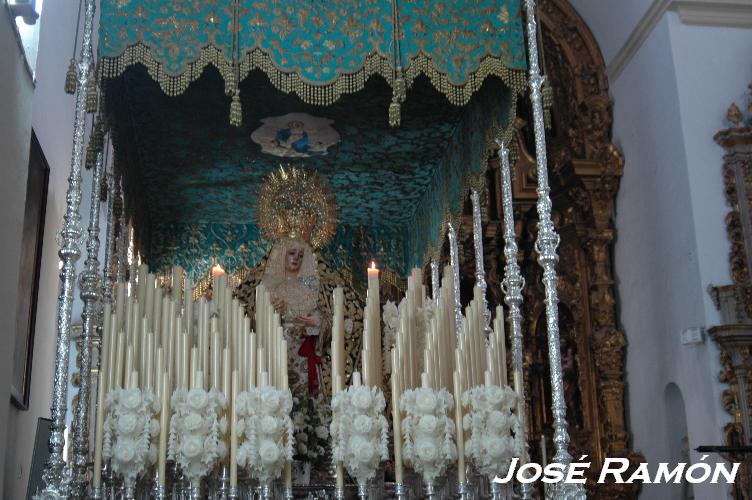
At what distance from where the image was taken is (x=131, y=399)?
525 cm

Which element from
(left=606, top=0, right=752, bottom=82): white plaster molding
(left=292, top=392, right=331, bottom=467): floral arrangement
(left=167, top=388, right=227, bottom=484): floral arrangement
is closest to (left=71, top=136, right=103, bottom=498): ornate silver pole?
(left=167, top=388, right=227, bottom=484): floral arrangement

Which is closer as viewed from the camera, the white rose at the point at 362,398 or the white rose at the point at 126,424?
the white rose at the point at 126,424

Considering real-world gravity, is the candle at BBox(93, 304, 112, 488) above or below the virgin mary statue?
below

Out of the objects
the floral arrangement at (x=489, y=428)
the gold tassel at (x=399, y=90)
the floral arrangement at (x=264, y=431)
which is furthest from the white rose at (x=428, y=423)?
the gold tassel at (x=399, y=90)

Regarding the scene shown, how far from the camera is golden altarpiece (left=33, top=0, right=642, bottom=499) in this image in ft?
20.2

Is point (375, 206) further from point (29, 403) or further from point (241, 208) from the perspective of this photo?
point (29, 403)

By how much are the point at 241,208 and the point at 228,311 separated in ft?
14.5

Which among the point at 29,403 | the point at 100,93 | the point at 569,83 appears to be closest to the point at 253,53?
the point at 100,93

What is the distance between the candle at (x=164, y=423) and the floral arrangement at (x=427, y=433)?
4.51ft

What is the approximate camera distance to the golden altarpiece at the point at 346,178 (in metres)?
6.16

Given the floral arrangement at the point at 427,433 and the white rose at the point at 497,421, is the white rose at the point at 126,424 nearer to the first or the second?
the floral arrangement at the point at 427,433

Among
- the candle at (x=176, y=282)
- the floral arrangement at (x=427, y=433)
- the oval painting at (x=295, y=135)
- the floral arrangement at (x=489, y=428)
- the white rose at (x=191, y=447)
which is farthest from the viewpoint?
the oval painting at (x=295, y=135)

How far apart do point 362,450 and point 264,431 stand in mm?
568

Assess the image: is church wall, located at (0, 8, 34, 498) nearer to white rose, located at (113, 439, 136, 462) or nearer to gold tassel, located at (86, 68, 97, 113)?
gold tassel, located at (86, 68, 97, 113)
